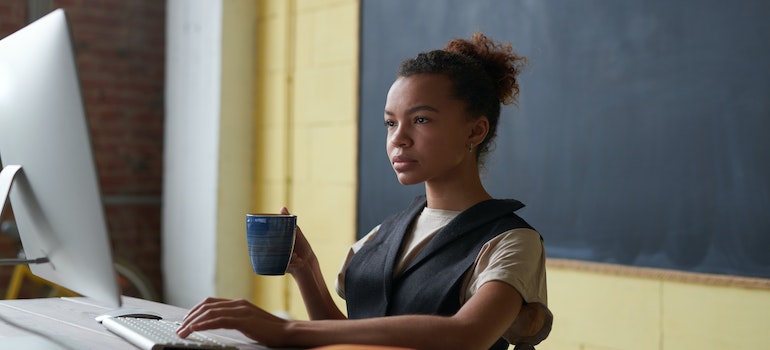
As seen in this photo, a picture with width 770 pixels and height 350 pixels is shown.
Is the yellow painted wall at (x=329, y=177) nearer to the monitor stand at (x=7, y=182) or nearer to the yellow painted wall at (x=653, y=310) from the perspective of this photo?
the yellow painted wall at (x=653, y=310)

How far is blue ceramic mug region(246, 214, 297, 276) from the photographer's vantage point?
1.44 metres

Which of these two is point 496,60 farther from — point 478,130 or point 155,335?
point 155,335

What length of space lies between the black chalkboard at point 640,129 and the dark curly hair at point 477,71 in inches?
39.3

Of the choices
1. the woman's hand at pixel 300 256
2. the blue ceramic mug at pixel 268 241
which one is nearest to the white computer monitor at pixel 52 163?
the blue ceramic mug at pixel 268 241

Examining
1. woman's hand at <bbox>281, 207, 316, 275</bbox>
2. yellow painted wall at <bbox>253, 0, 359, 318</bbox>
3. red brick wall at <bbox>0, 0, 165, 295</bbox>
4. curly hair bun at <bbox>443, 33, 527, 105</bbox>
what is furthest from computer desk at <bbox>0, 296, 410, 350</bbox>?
red brick wall at <bbox>0, 0, 165, 295</bbox>

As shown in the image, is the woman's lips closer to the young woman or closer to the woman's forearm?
the young woman

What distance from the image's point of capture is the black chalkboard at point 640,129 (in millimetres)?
2479

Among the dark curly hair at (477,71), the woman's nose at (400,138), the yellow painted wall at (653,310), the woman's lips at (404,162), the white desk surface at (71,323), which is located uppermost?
the dark curly hair at (477,71)

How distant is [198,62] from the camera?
4410mm

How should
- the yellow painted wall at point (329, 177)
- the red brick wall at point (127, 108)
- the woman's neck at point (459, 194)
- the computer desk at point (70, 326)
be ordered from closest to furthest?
the computer desk at point (70, 326), the woman's neck at point (459, 194), the yellow painted wall at point (329, 177), the red brick wall at point (127, 108)

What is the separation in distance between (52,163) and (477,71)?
797 millimetres

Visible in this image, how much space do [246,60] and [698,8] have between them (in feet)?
7.73

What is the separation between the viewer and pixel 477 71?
1704 millimetres

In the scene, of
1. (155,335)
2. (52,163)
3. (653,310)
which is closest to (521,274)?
(155,335)
